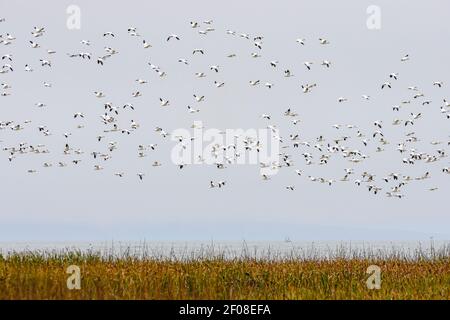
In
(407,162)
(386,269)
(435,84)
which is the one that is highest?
(435,84)

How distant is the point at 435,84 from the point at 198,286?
15067mm

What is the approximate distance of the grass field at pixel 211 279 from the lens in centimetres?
1702

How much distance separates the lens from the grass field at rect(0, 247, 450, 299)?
670 inches

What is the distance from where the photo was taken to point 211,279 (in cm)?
1906

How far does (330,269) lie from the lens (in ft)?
75.0
